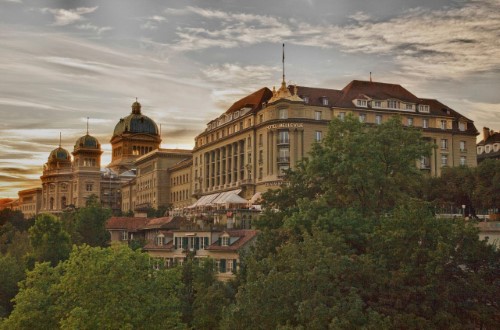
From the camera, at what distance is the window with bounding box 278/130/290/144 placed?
11594 cm

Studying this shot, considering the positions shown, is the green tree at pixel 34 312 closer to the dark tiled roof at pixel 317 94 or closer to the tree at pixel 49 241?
the tree at pixel 49 241

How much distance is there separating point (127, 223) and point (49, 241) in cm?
2020

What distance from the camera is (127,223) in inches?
4299

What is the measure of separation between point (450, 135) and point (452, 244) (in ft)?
297

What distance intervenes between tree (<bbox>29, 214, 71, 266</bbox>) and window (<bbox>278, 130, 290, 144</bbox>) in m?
39.3

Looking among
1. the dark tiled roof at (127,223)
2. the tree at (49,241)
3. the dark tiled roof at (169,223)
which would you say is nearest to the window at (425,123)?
the dark tiled roof at (127,223)

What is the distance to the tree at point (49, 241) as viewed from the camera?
89.1 meters

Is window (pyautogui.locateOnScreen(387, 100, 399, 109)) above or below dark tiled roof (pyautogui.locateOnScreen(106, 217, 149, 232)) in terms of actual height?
above

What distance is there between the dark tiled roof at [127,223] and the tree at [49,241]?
1370cm

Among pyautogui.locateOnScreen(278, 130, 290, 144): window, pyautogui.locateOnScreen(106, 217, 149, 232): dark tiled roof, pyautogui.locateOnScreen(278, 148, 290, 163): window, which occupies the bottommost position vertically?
pyautogui.locateOnScreen(106, 217, 149, 232): dark tiled roof

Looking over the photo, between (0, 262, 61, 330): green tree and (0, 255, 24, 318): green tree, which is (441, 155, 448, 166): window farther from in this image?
(0, 262, 61, 330): green tree

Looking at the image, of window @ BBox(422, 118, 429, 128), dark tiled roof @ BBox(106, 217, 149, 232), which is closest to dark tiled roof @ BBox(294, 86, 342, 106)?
window @ BBox(422, 118, 429, 128)

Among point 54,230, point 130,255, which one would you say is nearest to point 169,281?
point 130,255

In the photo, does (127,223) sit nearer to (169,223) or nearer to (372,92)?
(169,223)
